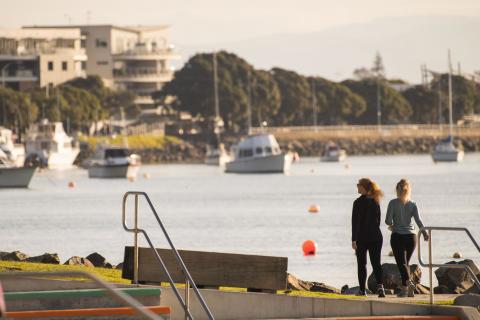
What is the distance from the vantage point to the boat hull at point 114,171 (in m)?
123

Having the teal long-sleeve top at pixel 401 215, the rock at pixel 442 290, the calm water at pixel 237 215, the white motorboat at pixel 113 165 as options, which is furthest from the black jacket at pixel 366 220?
the white motorboat at pixel 113 165

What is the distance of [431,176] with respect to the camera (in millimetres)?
129875

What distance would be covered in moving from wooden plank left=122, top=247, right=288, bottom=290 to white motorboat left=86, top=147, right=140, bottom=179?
10185cm

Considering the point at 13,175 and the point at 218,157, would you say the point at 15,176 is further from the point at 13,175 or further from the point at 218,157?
the point at 218,157

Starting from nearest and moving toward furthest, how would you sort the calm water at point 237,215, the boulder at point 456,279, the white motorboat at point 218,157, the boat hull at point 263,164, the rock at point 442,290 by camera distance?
the rock at point 442,290 → the boulder at point 456,279 → the calm water at point 237,215 → the boat hull at point 263,164 → the white motorboat at point 218,157

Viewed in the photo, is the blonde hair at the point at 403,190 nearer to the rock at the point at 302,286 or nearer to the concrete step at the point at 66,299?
the rock at the point at 302,286

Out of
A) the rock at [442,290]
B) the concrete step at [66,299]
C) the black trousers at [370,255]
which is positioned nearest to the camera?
the concrete step at [66,299]

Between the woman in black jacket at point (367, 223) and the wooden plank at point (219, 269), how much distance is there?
2168 mm

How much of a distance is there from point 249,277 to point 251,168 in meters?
109

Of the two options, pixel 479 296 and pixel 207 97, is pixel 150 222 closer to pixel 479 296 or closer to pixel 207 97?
pixel 479 296

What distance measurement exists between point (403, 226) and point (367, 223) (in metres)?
0.61

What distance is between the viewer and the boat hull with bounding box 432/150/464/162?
170 meters

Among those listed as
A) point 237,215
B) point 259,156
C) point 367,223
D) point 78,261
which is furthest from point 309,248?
point 259,156

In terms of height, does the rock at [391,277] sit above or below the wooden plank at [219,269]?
below
